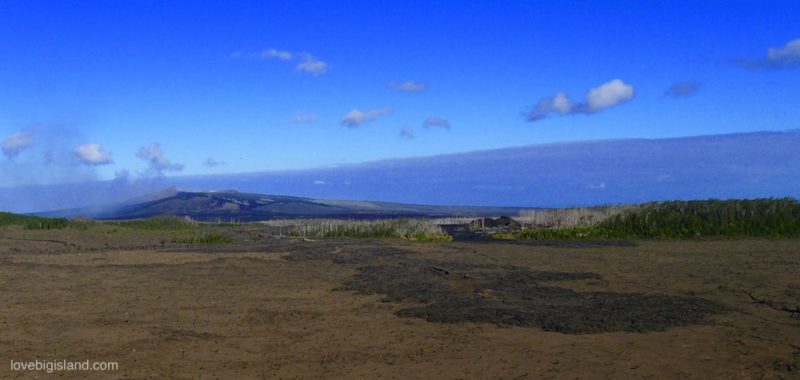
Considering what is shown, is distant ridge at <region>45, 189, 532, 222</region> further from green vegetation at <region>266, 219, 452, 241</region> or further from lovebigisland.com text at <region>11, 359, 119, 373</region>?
lovebigisland.com text at <region>11, 359, 119, 373</region>

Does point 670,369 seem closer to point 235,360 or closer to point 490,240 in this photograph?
point 235,360

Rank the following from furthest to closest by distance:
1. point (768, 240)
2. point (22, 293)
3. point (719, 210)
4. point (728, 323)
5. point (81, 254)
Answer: point (719, 210) < point (768, 240) < point (81, 254) < point (22, 293) < point (728, 323)

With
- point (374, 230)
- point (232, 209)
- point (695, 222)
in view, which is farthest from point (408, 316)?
point (232, 209)

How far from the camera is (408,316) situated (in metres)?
10.7

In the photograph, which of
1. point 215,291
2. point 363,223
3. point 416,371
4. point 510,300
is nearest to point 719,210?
point 363,223

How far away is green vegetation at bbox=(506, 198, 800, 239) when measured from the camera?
2438 cm

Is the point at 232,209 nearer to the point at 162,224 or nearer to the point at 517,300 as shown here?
the point at 162,224

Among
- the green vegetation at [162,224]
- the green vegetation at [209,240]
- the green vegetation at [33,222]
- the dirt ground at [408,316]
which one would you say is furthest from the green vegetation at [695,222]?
the green vegetation at [33,222]

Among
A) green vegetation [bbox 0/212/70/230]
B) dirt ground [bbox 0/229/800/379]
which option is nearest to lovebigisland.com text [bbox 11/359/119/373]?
dirt ground [bbox 0/229/800/379]

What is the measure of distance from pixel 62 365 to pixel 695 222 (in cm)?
2211

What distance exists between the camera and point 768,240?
873 inches

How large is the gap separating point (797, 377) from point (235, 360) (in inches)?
221

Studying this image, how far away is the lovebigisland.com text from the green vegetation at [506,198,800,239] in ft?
66.8

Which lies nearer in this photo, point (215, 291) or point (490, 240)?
point (215, 291)
